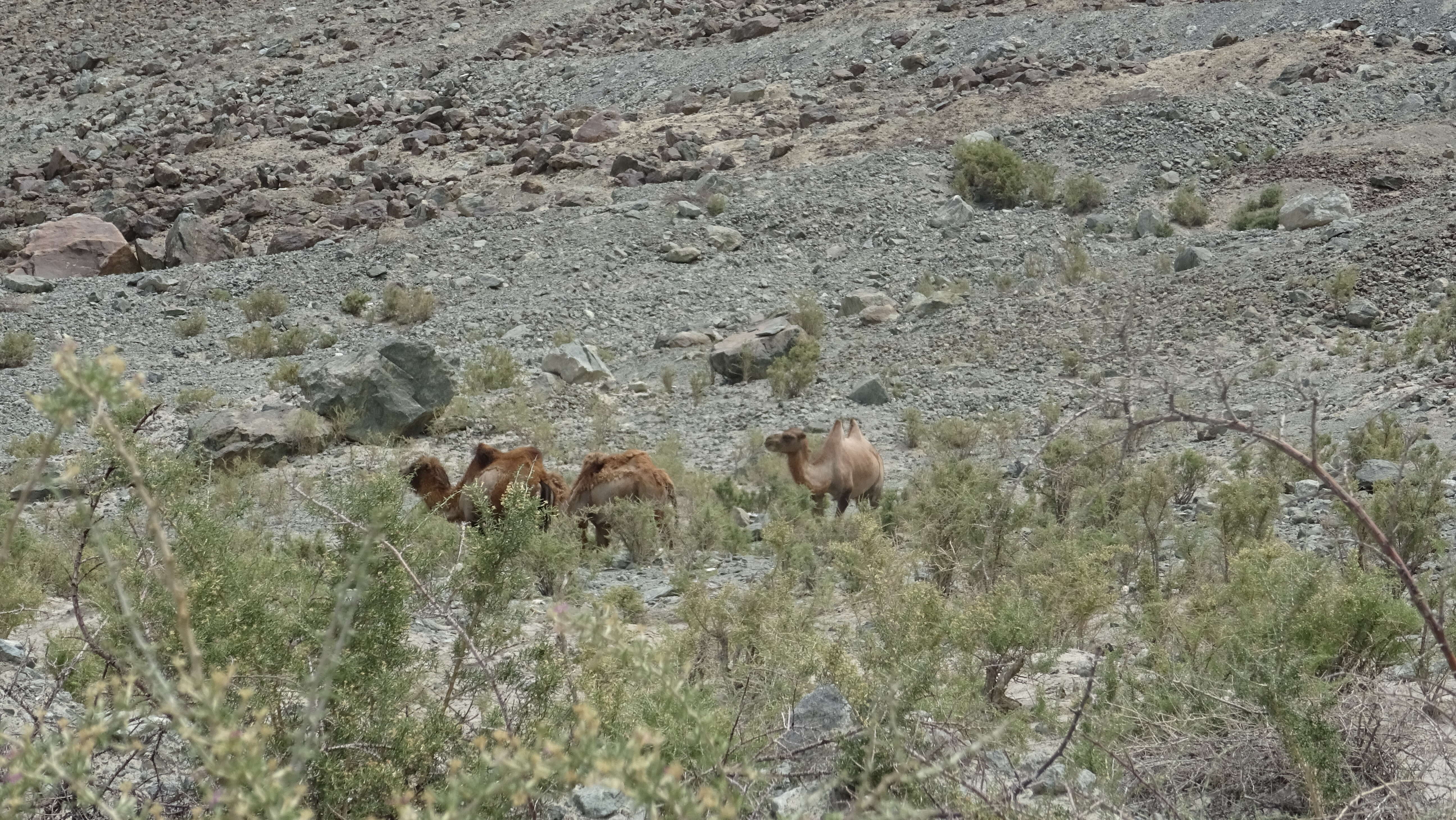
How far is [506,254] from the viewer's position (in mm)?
20938

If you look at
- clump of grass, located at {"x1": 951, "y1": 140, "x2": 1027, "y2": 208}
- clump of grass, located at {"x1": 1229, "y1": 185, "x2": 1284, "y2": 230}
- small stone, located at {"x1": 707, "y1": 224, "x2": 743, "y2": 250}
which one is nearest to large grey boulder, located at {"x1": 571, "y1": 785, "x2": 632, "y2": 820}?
clump of grass, located at {"x1": 1229, "y1": 185, "x2": 1284, "y2": 230}

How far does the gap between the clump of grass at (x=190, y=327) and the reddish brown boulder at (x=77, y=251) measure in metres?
3.91

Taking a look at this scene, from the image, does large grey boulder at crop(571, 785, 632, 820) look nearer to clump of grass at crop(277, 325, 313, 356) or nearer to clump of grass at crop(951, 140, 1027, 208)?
clump of grass at crop(277, 325, 313, 356)

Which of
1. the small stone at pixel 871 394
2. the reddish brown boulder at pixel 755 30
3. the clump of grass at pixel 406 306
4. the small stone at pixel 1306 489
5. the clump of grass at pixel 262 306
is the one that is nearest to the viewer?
the small stone at pixel 1306 489

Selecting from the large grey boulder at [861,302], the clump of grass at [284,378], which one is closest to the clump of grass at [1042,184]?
the large grey boulder at [861,302]

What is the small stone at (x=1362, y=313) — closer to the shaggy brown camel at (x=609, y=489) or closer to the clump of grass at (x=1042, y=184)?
the clump of grass at (x=1042, y=184)

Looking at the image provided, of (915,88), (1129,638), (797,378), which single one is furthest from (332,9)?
(1129,638)

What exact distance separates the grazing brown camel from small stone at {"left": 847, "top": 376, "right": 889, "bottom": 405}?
566 cm

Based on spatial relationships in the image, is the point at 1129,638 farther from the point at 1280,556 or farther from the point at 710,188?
the point at 710,188

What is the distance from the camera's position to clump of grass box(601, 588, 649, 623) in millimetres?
7211

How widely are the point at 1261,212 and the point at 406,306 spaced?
11536 millimetres

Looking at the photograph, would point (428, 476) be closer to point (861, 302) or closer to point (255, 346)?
point (255, 346)

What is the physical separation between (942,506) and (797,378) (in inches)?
264

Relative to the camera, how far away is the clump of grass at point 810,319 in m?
17.3
